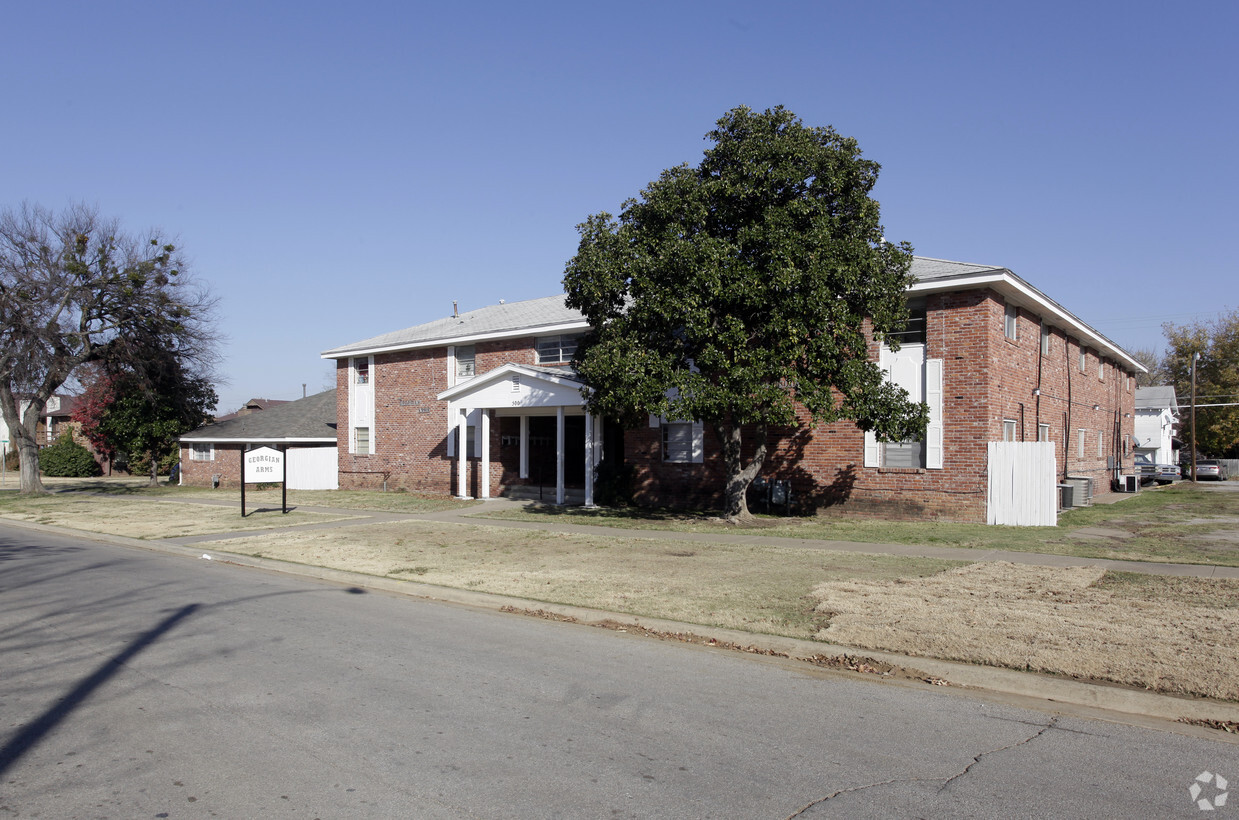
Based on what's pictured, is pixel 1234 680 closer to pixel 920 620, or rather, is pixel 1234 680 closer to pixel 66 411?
pixel 920 620

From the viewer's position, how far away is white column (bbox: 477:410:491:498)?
26047 millimetres

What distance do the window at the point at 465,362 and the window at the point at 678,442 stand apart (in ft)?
28.9

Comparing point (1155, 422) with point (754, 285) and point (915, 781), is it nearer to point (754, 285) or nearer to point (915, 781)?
point (754, 285)

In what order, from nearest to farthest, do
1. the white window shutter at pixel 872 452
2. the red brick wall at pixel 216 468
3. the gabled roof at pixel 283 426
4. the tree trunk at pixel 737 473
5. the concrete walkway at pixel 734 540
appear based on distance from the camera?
the concrete walkway at pixel 734 540 < the tree trunk at pixel 737 473 < the white window shutter at pixel 872 452 < the gabled roof at pixel 283 426 < the red brick wall at pixel 216 468

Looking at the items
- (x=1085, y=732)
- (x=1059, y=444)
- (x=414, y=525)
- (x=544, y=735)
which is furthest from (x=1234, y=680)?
(x=1059, y=444)

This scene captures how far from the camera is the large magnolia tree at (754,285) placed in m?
15.9

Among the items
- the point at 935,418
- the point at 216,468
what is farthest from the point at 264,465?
the point at 216,468

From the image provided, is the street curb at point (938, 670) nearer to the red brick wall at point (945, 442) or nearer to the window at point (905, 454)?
the red brick wall at point (945, 442)

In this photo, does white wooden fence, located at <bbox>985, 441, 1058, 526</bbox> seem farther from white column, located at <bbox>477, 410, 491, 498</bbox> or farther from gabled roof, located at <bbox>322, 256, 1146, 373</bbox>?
white column, located at <bbox>477, 410, 491, 498</bbox>

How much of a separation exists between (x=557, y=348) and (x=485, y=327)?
401 centimetres

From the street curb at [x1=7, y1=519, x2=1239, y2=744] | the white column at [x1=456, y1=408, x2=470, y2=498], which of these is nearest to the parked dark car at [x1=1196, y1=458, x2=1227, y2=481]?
the white column at [x1=456, y1=408, x2=470, y2=498]

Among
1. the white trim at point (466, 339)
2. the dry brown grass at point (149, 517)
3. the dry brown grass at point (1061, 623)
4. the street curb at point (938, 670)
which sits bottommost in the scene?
the dry brown grass at point (149, 517)

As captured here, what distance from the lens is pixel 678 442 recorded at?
2334cm

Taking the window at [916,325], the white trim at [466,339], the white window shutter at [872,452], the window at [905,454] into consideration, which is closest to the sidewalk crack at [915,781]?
the window at [905,454]
